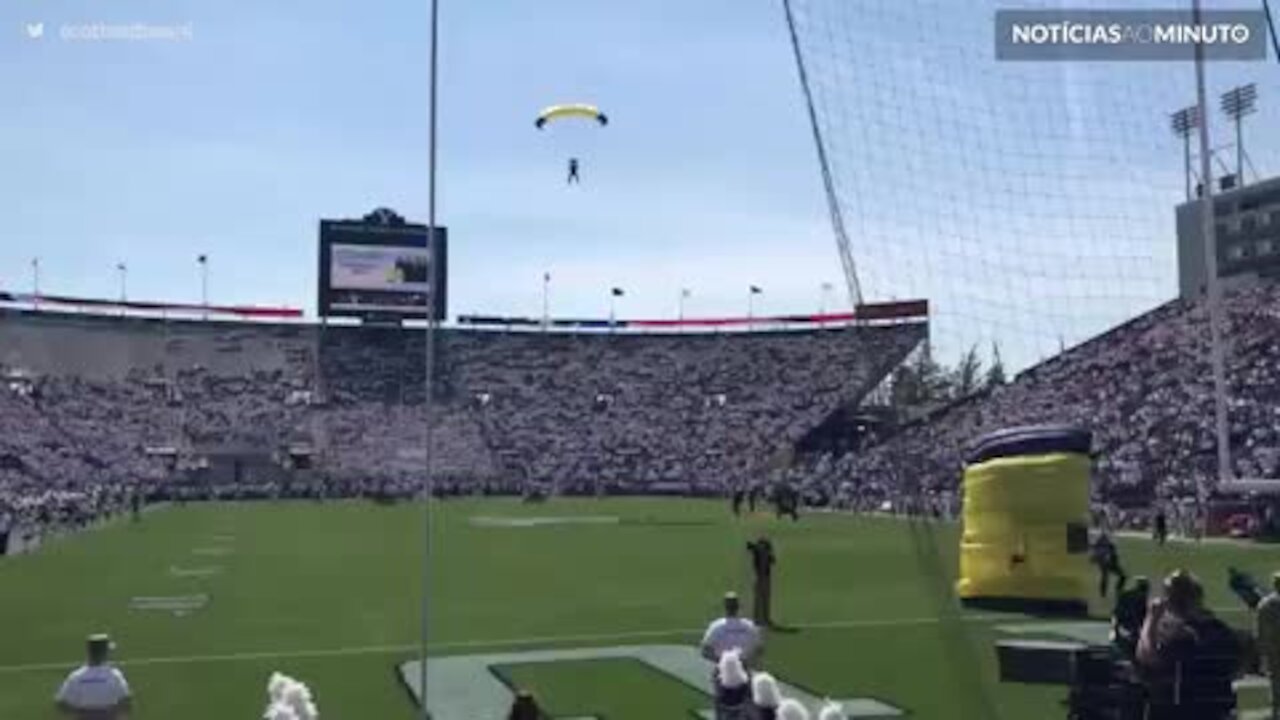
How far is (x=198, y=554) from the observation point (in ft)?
116

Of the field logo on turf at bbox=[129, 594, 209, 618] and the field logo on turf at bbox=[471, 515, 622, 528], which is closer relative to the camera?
the field logo on turf at bbox=[129, 594, 209, 618]

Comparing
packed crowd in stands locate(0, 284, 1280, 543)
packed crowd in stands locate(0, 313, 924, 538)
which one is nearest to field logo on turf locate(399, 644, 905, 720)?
packed crowd in stands locate(0, 284, 1280, 543)

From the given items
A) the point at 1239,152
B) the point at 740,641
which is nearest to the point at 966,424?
the point at 1239,152

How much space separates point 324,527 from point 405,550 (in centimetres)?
1268

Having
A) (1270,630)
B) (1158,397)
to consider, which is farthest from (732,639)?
(1158,397)

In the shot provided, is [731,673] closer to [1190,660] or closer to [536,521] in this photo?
[1190,660]

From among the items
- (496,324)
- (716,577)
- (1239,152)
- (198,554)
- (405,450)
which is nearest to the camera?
(1239,152)

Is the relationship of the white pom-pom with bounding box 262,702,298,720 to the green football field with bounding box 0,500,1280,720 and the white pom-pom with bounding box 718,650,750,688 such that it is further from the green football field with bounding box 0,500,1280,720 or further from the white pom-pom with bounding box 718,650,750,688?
the green football field with bounding box 0,500,1280,720

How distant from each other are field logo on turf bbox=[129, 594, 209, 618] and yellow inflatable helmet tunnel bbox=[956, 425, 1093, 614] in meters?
11.9

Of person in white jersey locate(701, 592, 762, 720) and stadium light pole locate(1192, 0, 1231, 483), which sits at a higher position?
stadium light pole locate(1192, 0, 1231, 483)

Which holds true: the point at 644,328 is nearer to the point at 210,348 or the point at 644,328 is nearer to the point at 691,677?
the point at 210,348

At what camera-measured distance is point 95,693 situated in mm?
9266

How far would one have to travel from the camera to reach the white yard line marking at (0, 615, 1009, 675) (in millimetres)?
17172

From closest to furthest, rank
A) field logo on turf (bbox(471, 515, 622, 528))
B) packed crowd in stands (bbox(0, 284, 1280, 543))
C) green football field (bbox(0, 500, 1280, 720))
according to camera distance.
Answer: green football field (bbox(0, 500, 1280, 720)) < field logo on turf (bbox(471, 515, 622, 528)) < packed crowd in stands (bbox(0, 284, 1280, 543))
